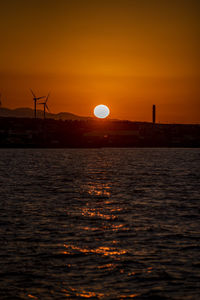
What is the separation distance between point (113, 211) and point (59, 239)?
12.8 meters

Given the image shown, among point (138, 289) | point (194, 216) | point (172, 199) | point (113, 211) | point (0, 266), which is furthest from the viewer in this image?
point (172, 199)

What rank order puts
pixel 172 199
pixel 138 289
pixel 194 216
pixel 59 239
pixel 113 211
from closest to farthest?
pixel 138 289, pixel 59 239, pixel 194 216, pixel 113 211, pixel 172 199

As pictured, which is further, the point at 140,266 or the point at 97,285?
the point at 140,266

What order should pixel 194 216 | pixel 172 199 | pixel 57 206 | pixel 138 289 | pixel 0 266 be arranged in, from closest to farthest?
pixel 138 289
pixel 0 266
pixel 194 216
pixel 57 206
pixel 172 199

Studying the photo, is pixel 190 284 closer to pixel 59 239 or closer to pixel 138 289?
pixel 138 289

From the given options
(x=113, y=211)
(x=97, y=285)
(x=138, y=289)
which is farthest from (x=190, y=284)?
(x=113, y=211)

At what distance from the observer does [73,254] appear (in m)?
23.0

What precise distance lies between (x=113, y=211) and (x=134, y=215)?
296 cm

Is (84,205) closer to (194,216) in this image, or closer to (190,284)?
A: (194,216)

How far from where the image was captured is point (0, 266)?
818 inches

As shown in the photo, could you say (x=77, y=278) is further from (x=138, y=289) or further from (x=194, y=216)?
(x=194, y=216)

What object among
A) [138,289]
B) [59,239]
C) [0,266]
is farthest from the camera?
[59,239]

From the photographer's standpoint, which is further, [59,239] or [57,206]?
[57,206]

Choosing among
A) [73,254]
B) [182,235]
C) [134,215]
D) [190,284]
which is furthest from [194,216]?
[190,284]
